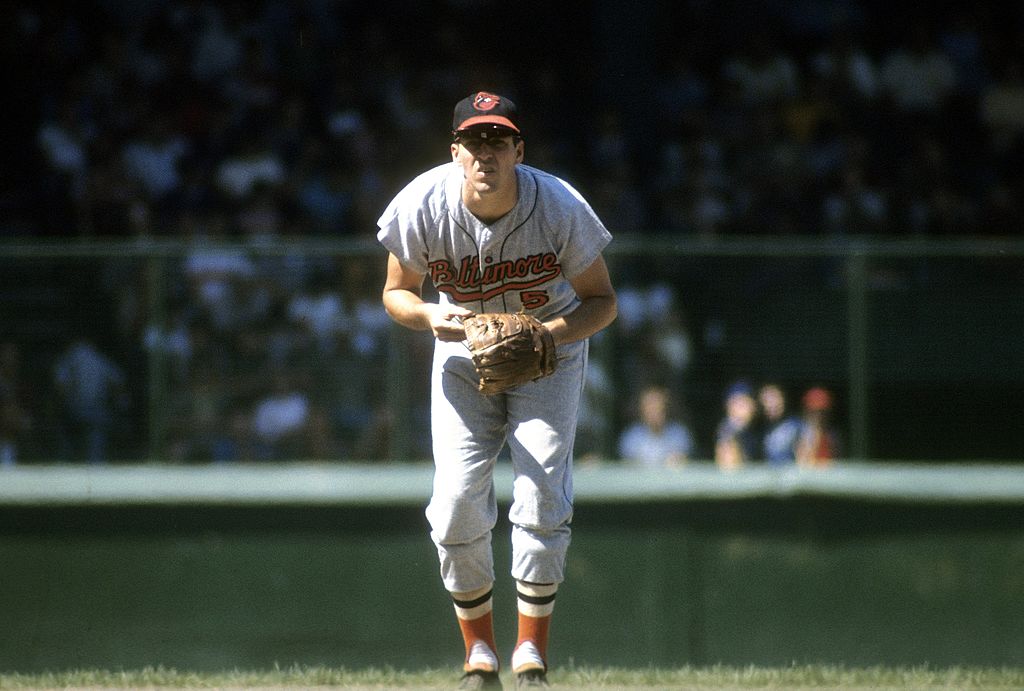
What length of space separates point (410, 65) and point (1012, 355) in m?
6.69

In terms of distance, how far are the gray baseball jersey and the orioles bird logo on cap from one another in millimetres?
262

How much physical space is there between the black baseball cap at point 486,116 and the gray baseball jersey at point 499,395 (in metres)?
0.24

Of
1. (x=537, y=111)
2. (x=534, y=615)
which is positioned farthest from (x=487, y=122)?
(x=537, y=111)

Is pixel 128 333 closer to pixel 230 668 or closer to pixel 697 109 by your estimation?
pixel 230 668

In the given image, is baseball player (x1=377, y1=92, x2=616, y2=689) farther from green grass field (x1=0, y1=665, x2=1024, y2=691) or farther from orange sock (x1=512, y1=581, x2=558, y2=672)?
green grass field (x1=0, y1=665, x2=1024, y2=691)

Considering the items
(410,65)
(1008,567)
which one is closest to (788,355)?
(1008,567)

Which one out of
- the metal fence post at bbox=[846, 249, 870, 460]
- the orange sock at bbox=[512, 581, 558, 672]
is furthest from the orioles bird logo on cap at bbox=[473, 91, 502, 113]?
the metal fence post at bbox=[846, 249, 870, 460]

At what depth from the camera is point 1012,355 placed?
6273 millimetres

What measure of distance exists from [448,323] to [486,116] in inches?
25.5

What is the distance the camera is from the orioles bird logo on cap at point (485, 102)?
4266 mm

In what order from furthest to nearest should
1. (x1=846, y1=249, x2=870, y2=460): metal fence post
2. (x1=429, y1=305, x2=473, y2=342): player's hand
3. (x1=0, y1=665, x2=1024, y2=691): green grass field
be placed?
(x1=846, y1=249, x2=870, y2=460): metal fence post < (x1=0, y1=665, x2=1024, y2=691): green grass field < (x1=429, y1=305, x2=473, y2=342): player's hand

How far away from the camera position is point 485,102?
169 inches

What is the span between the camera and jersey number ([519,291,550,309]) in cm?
457

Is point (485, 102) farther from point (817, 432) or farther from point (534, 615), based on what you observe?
point (817, 432)
